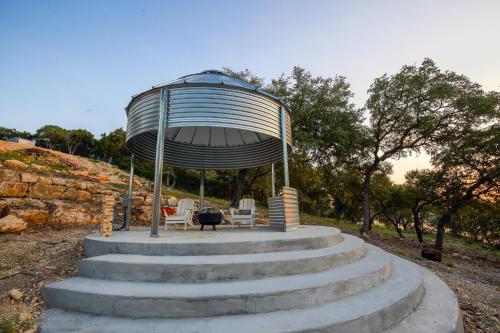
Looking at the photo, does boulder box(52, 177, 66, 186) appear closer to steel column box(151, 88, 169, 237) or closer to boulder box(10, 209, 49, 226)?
boulder box(10, 209, 49, 226)

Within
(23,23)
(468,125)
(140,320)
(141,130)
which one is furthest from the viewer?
(468,125)

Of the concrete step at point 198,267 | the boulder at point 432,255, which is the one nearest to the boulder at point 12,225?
the concrete step at point 198,267

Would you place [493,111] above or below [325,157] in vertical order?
above

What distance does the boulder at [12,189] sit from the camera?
29.9 ft

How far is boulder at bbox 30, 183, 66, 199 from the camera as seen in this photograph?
10094mm

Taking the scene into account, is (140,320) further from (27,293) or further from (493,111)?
(493,111)

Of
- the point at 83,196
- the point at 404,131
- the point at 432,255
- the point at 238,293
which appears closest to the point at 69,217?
the point at 83,196

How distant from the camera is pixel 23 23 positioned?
308 inches

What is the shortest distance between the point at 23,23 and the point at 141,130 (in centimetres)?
500

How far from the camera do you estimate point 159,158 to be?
6.28 metres

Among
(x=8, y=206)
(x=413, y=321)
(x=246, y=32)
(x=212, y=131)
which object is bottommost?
(x=413, y=321)

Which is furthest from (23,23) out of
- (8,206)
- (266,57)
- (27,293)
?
(27,293)

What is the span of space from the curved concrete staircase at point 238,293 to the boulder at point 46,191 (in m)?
7.26

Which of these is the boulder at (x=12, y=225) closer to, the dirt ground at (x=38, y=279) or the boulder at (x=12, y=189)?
the dirt ground at (x=38, y=279)
